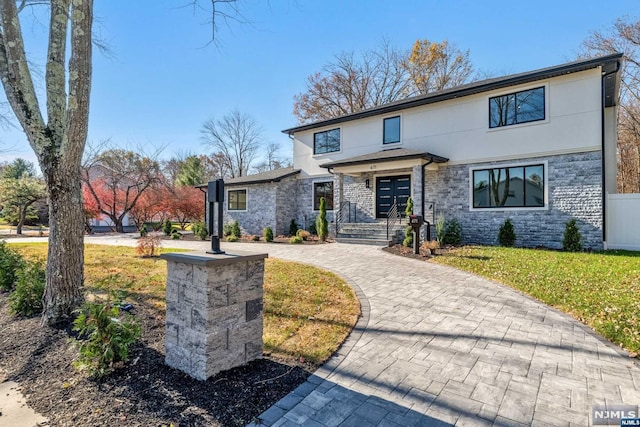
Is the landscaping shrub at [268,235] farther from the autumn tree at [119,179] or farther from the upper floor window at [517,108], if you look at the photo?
the autumn tree at [119,179]

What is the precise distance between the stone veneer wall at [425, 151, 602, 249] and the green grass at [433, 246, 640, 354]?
139cm

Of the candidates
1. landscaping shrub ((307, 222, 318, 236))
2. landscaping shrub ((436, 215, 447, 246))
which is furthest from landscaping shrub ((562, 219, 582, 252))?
landscaping shrub ((307, 222, 318, 236))

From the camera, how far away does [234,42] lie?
6.35m

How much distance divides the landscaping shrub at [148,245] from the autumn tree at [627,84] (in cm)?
2163

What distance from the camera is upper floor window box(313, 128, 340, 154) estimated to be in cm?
1572

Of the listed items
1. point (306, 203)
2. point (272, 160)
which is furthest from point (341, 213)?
point (272, 160)

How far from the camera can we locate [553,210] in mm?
10305

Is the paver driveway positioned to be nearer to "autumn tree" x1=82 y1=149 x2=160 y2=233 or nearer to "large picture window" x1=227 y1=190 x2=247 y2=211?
"large picture window" x1=227 y1=190 x2=247 y2=211

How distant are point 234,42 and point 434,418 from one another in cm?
695

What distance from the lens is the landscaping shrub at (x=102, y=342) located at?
2.62 metres

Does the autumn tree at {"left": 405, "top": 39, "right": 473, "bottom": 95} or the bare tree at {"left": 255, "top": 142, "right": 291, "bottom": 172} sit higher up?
the autumn tree at {"left": 405, "top": 39, "right": 473, "bottom": 95}

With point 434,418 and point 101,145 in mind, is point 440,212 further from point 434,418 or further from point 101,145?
point 101,145

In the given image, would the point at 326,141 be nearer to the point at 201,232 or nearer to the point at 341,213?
the point at 341,213

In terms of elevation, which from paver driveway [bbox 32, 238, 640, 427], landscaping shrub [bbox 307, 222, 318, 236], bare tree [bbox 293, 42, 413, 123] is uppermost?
bare tree [bbox 293, 42, 413, 123]
